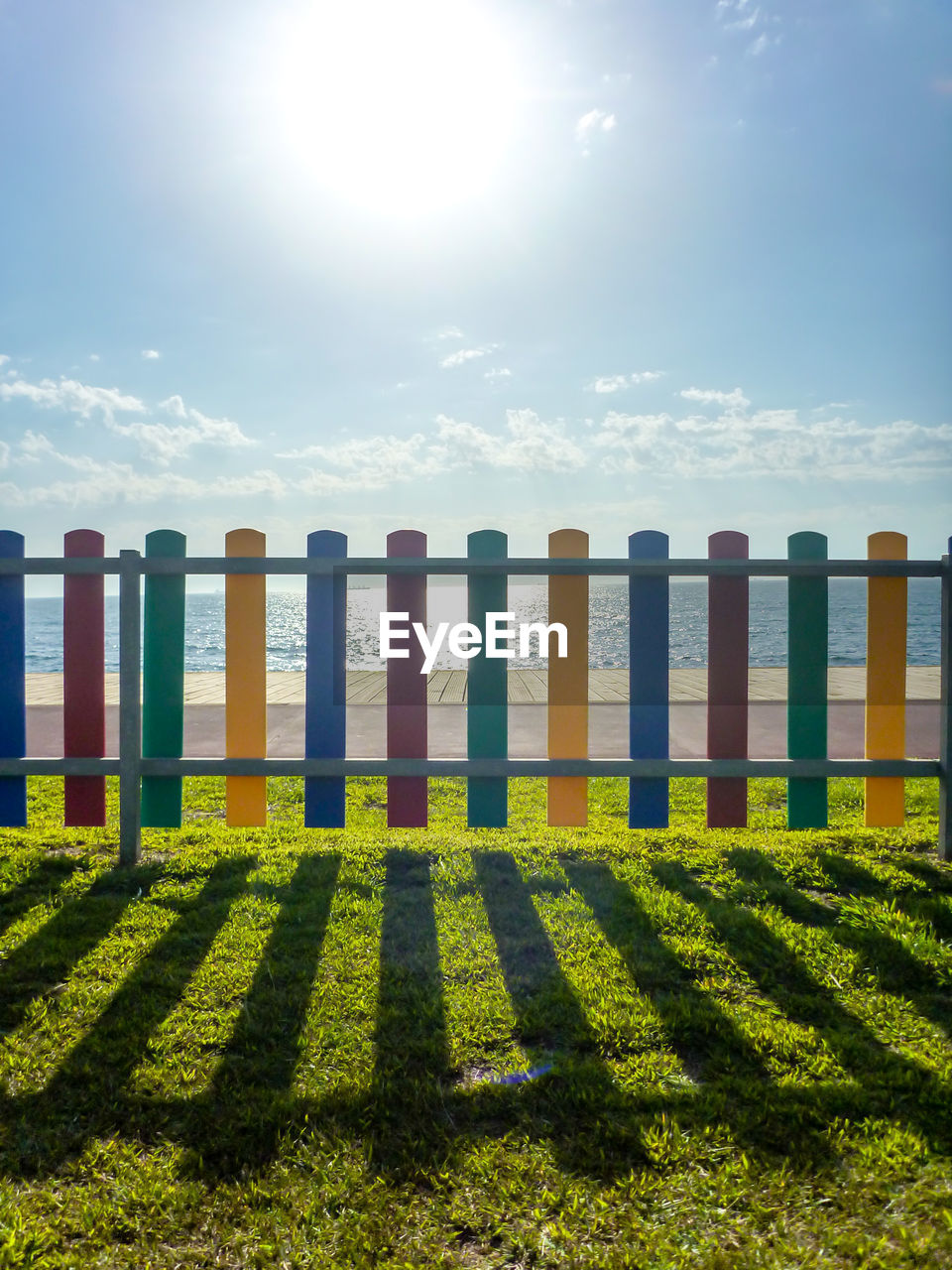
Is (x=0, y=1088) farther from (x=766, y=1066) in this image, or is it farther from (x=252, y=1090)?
(x=766, y=1066)

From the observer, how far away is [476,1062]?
233cm

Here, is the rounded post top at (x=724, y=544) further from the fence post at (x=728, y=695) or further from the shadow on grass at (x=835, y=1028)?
the shadow on grass at (x=835, y=1028)

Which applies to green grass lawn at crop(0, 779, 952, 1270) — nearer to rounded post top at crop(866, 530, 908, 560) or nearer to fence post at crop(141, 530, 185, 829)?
fence post at crop(141, 530, 185, 829)

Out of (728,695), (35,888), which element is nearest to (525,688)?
(728,695)

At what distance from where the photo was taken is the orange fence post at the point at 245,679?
435cm

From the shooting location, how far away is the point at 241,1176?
6.20ft

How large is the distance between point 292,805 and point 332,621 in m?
1.99

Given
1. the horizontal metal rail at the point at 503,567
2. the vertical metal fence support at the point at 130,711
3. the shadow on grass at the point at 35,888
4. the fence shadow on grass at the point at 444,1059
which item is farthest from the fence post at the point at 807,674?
the shadow on grass at the point at 35,888

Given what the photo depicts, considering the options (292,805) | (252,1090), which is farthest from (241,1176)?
(292,805)

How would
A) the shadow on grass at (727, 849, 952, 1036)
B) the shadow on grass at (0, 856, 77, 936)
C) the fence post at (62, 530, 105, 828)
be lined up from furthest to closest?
the fence post at (62, 530, 105, 828)
the shadow on grass at (0, 856, 77, 936)
the shadow on grass at (727, 849, 952, 1036)

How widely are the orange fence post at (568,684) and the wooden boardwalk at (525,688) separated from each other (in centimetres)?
413

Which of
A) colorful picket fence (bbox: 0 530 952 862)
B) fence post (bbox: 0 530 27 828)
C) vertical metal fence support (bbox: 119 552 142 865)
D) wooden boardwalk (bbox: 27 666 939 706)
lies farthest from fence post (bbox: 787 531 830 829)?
fence post (bbox: 0 530 27 828)

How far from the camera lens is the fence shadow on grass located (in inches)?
79.3

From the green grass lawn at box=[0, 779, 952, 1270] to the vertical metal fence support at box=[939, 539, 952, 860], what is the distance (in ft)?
1.47
